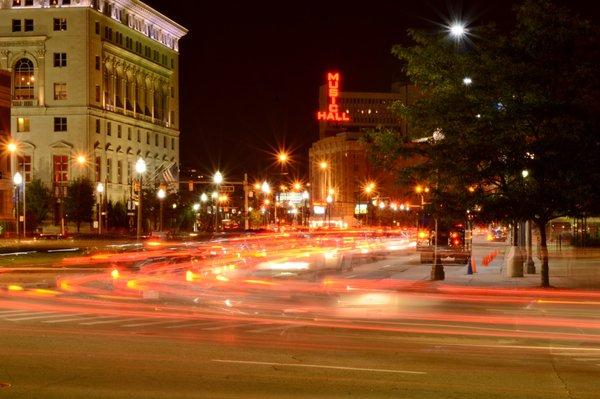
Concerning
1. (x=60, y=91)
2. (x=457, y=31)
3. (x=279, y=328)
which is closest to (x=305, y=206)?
(x=60, y=91)

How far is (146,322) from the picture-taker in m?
18.4

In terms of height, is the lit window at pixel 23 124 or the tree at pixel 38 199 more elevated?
the lit window at pixel 23 124

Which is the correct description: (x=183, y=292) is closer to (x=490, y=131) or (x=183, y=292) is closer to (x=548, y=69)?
(x=490, y=131)

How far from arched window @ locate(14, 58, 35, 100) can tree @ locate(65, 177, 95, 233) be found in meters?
12.9

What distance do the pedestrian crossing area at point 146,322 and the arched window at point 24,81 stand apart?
8857 cm

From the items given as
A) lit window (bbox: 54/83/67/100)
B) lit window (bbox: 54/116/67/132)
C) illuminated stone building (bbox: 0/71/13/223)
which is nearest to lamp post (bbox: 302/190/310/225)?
lit window (bbox: 54/116/67/132)

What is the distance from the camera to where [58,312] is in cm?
2077

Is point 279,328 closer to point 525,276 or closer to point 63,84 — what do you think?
point 525,276

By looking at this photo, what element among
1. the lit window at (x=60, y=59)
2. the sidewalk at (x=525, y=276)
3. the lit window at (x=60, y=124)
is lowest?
the sidewalk at (x=525, y=276)

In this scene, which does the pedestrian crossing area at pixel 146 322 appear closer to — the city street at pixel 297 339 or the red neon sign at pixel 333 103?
the city street at pixel 297 339

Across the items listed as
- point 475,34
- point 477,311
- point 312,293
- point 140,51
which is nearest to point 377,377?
point 477,311

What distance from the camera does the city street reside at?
439 inches

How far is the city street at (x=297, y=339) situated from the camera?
1115 cm

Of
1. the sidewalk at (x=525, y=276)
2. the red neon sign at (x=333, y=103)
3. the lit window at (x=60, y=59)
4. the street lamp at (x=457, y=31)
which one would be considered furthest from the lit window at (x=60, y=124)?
the street lamp at (x=457, y=31)
